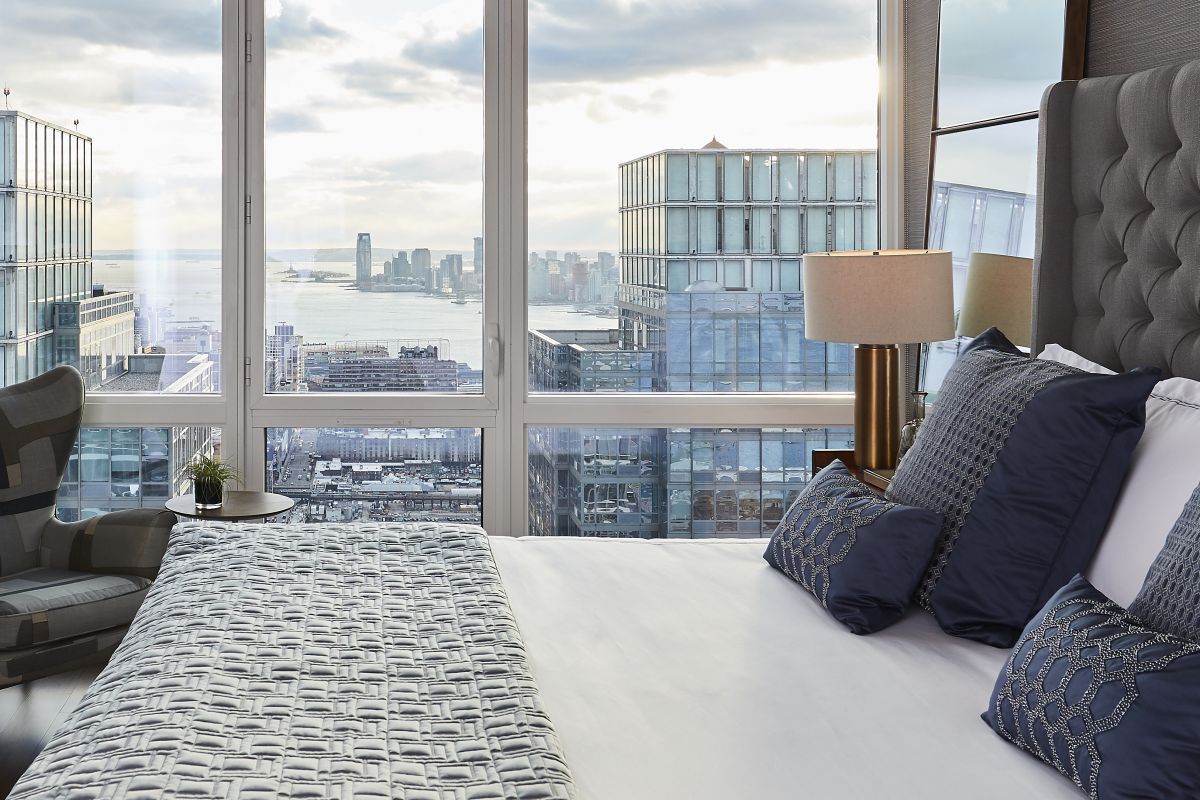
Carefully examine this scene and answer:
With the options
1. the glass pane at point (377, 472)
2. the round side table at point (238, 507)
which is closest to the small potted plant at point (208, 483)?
the round side table at point (238, 507)

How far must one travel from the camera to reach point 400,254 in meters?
3.89

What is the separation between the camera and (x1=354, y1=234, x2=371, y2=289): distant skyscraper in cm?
388

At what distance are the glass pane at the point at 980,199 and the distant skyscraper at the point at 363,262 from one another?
2041mm

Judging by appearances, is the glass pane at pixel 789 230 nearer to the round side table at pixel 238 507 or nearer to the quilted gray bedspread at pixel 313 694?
the round side table at pixel 238 507

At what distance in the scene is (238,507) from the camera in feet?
11.0

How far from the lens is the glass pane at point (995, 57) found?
107 inches

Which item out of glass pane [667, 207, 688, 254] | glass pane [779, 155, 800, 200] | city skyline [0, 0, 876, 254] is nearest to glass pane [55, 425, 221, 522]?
city skyline [0, 0, 876, 254]

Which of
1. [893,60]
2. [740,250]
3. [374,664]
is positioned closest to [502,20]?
[740,250]

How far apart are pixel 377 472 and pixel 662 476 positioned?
1.10 metres

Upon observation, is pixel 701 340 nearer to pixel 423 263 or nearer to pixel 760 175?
pixel 760 175

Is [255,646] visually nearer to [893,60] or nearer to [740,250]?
[740,250]

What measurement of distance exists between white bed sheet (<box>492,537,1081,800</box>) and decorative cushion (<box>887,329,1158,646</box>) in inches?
3.4

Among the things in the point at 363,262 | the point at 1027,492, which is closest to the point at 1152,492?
the point at 1027,492

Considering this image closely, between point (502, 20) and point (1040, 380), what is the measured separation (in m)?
2.66
